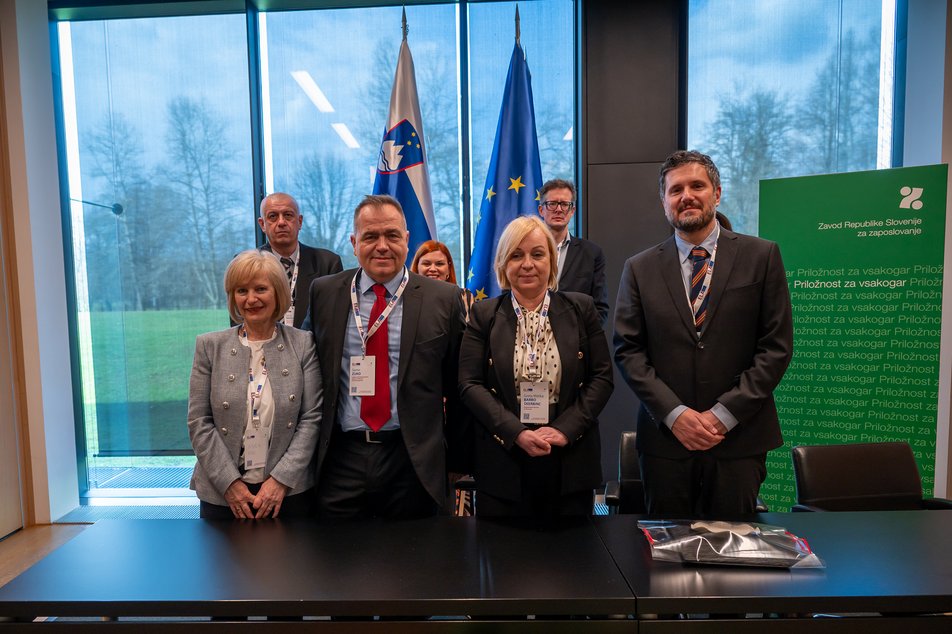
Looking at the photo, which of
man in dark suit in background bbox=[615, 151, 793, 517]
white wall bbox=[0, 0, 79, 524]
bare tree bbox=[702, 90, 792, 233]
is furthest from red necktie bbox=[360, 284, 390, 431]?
bare tree bbox=[702, 90, 792, 233]

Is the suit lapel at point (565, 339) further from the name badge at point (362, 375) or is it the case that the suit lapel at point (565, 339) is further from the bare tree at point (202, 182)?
the bare tree at point (202, 182)

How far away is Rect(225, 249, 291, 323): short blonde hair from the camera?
6.35ft

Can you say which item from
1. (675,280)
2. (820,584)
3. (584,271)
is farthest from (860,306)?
(820,584)

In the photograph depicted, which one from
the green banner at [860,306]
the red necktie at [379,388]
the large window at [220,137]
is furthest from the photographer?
the large window at [220,137]

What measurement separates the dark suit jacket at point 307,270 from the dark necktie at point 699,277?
6.37ft

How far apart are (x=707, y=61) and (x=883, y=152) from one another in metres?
1.45

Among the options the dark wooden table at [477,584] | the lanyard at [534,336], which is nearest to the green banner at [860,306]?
the dark wooden table at [477,584]

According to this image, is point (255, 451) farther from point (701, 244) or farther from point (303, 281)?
point (701, 244)

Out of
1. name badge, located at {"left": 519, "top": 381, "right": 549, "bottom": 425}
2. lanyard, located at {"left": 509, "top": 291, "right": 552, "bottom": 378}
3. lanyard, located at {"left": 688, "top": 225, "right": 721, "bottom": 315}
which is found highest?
lanyard, located at {"left": 688, "top": 225, "right": 721, "bottom": 315}

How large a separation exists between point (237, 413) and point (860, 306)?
→ 3.28 meters

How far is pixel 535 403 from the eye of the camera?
74.8 inches

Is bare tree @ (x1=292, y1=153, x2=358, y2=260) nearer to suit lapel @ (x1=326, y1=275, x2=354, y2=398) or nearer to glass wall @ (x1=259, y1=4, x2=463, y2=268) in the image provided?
glass wall @ (x1=259, y1=4, x2=463, y2=268)

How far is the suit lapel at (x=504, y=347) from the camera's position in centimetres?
194

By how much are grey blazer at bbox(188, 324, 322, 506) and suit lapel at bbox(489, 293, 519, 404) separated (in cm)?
64
